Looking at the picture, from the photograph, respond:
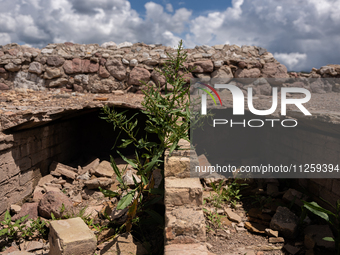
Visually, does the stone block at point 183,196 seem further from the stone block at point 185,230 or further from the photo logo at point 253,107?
the photo logo at point 253,107

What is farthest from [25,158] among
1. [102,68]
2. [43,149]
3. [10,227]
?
[102,68]

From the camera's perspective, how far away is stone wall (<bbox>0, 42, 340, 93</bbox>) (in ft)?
20.9

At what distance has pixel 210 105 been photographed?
198 inches

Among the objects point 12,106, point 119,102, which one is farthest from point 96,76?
point 12,106

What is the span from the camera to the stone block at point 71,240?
271 centimetres

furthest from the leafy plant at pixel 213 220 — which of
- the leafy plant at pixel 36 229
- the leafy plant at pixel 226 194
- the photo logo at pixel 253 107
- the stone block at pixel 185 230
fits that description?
the leafy plant at pixel 36 229

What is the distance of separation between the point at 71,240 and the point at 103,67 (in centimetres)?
460

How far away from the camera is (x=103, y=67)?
6434mm

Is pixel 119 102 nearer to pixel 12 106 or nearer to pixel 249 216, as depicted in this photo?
pixel 12 106

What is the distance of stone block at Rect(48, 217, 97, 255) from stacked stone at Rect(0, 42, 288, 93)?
400cm

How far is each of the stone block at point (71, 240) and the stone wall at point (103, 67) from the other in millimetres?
4004

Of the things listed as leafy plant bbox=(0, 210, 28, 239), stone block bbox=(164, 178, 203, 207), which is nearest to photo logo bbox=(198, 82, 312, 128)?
stone block bbox=(164, 178, 203, 207)

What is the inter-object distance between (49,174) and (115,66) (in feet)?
9.55

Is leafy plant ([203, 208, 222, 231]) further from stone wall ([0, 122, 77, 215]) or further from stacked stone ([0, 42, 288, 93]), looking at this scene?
stacked stone ([0, 42, 288, 93])
